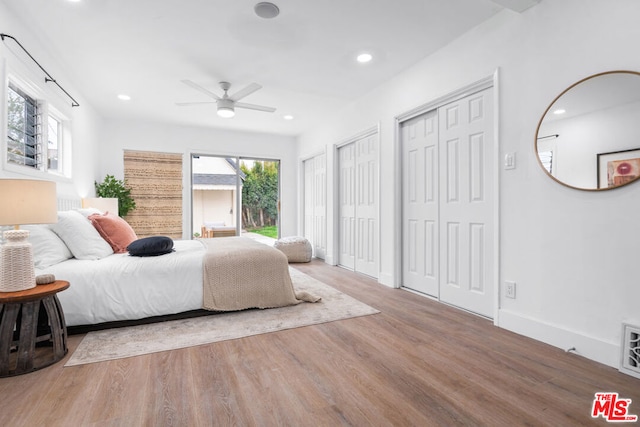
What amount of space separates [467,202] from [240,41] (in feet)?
8.55

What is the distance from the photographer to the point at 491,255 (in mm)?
2740

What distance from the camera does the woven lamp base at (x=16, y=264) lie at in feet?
6.21

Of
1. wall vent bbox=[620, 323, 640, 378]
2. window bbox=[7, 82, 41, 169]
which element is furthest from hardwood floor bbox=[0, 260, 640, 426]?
window bbox=[7, 82, 41, 169]

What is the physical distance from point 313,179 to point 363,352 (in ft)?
14.6

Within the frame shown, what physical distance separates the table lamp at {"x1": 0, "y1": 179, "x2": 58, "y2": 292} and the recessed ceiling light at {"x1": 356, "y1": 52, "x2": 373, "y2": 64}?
289 cm

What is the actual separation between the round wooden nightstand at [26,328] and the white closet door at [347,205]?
3653 millimetres

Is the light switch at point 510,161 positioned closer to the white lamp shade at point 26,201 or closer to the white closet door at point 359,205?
the white closet door at point 359,205

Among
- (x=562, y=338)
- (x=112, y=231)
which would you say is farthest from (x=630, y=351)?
(x=112, y=231)

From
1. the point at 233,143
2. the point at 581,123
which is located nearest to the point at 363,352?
the point at 581,123

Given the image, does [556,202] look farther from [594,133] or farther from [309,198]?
[309,198]

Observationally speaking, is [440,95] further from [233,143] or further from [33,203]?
[233,143]

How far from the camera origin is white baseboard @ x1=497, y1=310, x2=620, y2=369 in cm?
192

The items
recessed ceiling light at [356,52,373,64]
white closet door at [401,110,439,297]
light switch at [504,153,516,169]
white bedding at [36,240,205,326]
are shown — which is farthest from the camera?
white closet door at [401,110,439,297]

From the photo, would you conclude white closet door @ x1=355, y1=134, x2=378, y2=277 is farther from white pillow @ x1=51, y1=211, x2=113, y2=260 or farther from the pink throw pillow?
white pillow @ x1=51, y1=211, x2=113, y2=260
